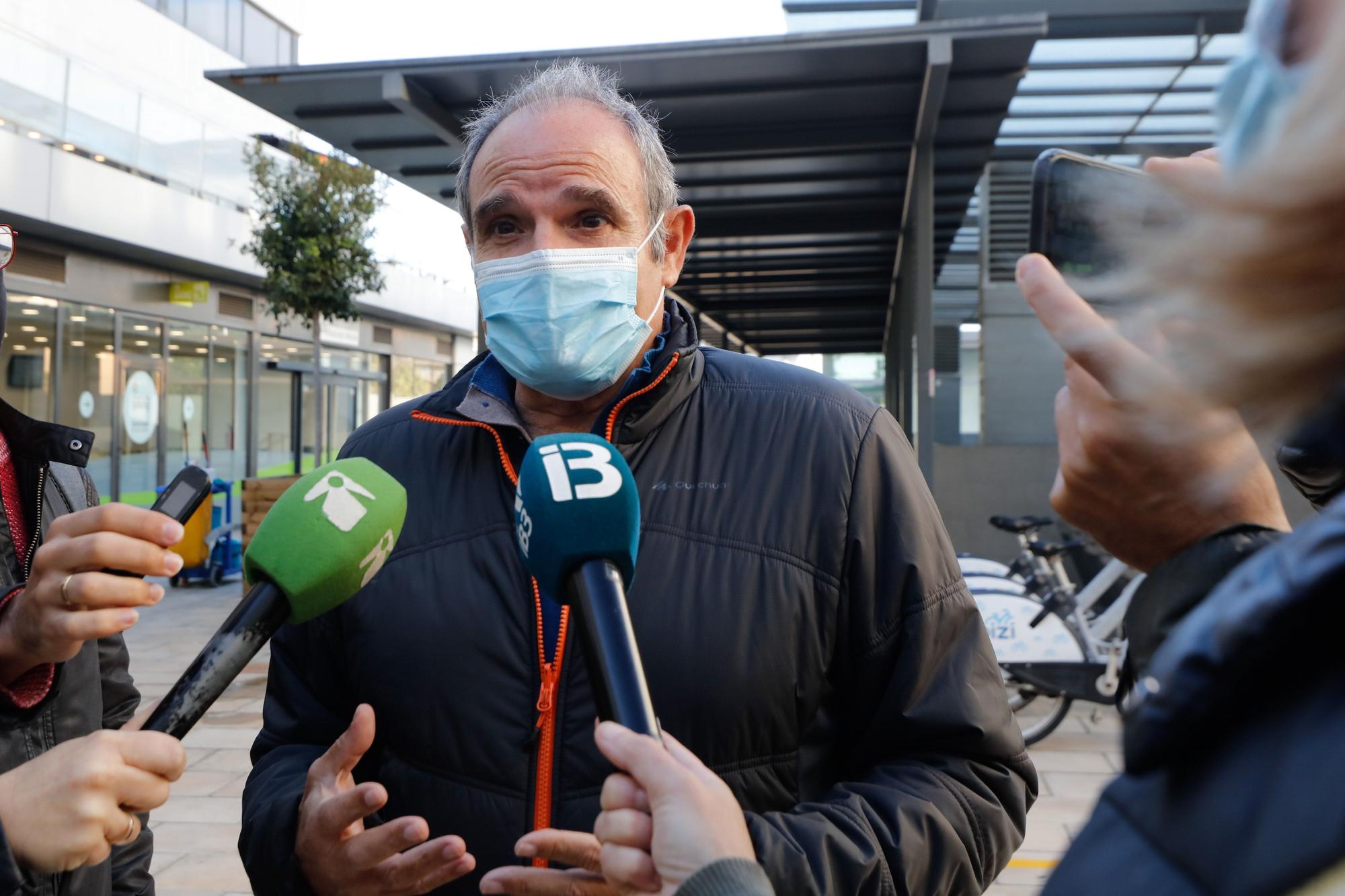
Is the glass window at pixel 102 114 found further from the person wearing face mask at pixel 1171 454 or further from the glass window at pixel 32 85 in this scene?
the person wearing face mask at pixel 1171 454

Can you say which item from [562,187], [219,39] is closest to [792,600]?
[562,187]

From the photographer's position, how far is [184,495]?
50.9 inches

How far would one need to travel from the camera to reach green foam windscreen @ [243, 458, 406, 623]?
1.27 metres

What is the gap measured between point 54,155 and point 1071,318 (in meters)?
16.3

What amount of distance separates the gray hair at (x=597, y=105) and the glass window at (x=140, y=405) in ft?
51.0

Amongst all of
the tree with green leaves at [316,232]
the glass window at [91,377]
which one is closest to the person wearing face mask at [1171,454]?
the tree with green leaves at [316,232]

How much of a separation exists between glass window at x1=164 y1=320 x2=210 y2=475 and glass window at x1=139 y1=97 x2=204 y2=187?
2.37 meters

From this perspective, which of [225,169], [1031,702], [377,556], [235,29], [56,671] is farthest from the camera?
[235,29]

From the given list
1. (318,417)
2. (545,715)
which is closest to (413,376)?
(318,417)

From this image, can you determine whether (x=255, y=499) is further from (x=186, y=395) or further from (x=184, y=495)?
Answer: (x=186, y=395)

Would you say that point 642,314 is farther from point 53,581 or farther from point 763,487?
point 53,581

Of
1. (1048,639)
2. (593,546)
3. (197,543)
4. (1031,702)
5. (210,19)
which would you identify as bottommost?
(1031,702)

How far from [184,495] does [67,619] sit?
0.27m

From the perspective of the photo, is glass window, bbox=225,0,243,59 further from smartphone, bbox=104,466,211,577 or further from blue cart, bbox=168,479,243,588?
smartphone, bbox=104,466,211,577
